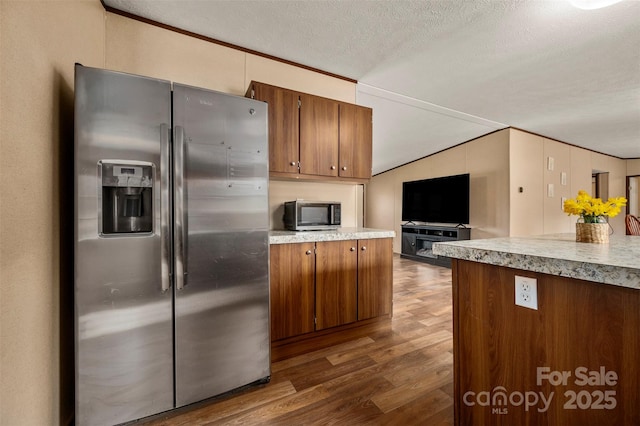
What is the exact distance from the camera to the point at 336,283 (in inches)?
92.1

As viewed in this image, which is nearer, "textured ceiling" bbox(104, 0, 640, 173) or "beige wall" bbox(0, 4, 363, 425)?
"beige wall" bbox(0, 4, 363, 425)

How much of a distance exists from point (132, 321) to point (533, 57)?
3.92m

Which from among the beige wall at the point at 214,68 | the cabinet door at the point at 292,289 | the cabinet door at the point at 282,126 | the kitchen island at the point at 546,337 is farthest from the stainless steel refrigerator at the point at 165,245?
the kitchen island at the point at 546,337

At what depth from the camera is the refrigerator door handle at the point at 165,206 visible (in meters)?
1.45

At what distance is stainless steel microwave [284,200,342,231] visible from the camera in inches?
95.3

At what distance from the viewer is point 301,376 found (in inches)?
75.5

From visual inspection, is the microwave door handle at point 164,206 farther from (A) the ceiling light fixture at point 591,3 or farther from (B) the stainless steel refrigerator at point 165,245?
(A) the ceiling light fixture at point 591,3

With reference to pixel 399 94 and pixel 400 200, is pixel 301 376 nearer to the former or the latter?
pixel 399 94

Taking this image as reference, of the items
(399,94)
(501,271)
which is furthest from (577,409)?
(399,94)

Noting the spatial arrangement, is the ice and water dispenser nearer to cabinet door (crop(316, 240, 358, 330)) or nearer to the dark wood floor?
the dark wood floor

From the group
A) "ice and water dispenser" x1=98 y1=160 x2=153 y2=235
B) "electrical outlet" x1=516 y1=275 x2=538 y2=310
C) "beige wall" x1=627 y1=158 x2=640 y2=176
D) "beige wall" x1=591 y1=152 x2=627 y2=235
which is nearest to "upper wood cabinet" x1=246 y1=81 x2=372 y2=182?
"ice and water dispenser" x1=98 y1=160 x2=153 y2=235

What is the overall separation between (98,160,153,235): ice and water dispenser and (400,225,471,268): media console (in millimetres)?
4867

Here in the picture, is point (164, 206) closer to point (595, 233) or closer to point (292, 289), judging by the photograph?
point (292, 289)

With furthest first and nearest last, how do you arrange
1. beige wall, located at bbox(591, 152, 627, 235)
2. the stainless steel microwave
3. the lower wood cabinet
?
beige wall, located at bbox(591, 152, 627, 235), the stainless steel microwave, the lower wood cabinet
